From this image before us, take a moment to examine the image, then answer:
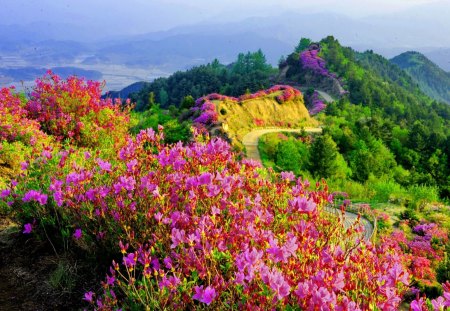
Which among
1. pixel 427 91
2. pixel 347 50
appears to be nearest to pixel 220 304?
pixel 347 50

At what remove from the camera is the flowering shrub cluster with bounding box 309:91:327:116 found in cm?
5717

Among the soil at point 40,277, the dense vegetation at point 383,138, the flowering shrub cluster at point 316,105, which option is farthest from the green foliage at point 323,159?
the flowering shrub cluster at point 316,105

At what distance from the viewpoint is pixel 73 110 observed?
46.9 ft

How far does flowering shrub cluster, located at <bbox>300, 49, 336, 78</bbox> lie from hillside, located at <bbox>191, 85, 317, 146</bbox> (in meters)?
36.0

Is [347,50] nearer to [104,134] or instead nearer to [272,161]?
[272,161]

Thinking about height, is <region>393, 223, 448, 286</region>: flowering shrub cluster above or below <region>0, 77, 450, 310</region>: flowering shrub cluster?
below

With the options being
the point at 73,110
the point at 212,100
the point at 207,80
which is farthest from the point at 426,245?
the point at 207,80

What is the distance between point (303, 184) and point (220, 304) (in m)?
1.90

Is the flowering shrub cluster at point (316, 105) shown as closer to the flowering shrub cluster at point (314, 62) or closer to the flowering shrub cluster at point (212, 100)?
the flowering shrub cluster at point (314, 62)

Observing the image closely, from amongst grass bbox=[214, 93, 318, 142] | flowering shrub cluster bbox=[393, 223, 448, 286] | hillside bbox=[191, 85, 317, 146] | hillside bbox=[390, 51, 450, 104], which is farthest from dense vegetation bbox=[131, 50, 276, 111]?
hillside bbox=[390, 51, 450, 104]

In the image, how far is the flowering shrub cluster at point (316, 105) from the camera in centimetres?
5717

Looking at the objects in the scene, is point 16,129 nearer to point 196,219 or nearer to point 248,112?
point 196,219

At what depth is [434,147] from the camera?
37.3 meters

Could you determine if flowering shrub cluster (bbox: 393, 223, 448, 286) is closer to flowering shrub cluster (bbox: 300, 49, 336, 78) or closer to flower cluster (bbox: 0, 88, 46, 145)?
flower cluster (bbox: 0, 88, 46, 145)
